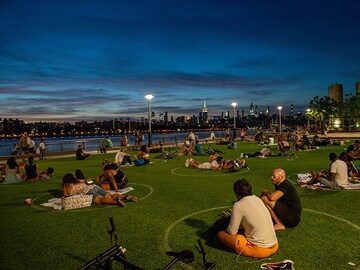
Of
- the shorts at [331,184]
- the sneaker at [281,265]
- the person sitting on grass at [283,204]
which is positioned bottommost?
the sneaker at [281,265]

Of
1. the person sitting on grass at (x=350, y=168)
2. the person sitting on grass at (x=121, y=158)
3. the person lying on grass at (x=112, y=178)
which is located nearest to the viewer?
the person lying on grass at (x=112, y=178)

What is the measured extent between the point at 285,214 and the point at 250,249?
1.90 m

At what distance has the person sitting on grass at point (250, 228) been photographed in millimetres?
5602

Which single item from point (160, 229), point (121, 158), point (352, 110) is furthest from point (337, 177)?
point (352, 110)

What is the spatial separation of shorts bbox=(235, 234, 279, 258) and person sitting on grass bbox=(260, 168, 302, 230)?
1.43 m

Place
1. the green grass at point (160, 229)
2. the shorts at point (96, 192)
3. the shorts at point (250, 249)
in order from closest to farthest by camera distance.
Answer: the shorts at point (250, 249) < the green grass at point (160, 229) < the shorts at point (96, 192)

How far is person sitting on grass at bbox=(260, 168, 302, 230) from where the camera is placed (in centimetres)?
721

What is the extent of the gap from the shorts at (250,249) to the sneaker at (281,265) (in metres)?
0.26

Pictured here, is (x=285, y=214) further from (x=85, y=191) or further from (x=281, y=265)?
(x=85, y=191)

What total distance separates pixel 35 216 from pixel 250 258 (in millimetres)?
6855

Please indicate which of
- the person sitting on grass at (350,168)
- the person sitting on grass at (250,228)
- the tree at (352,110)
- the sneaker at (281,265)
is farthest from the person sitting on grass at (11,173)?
the tree at (352,110)

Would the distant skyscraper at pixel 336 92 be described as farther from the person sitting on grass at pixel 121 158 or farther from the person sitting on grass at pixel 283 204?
the person sitting on grass at pixel 283 204

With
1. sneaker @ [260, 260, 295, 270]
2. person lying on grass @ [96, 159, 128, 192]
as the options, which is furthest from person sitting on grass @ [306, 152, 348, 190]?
person lying on grass @ [96, 159, 128, 192]

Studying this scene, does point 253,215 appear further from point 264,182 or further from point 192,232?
point 264,182
